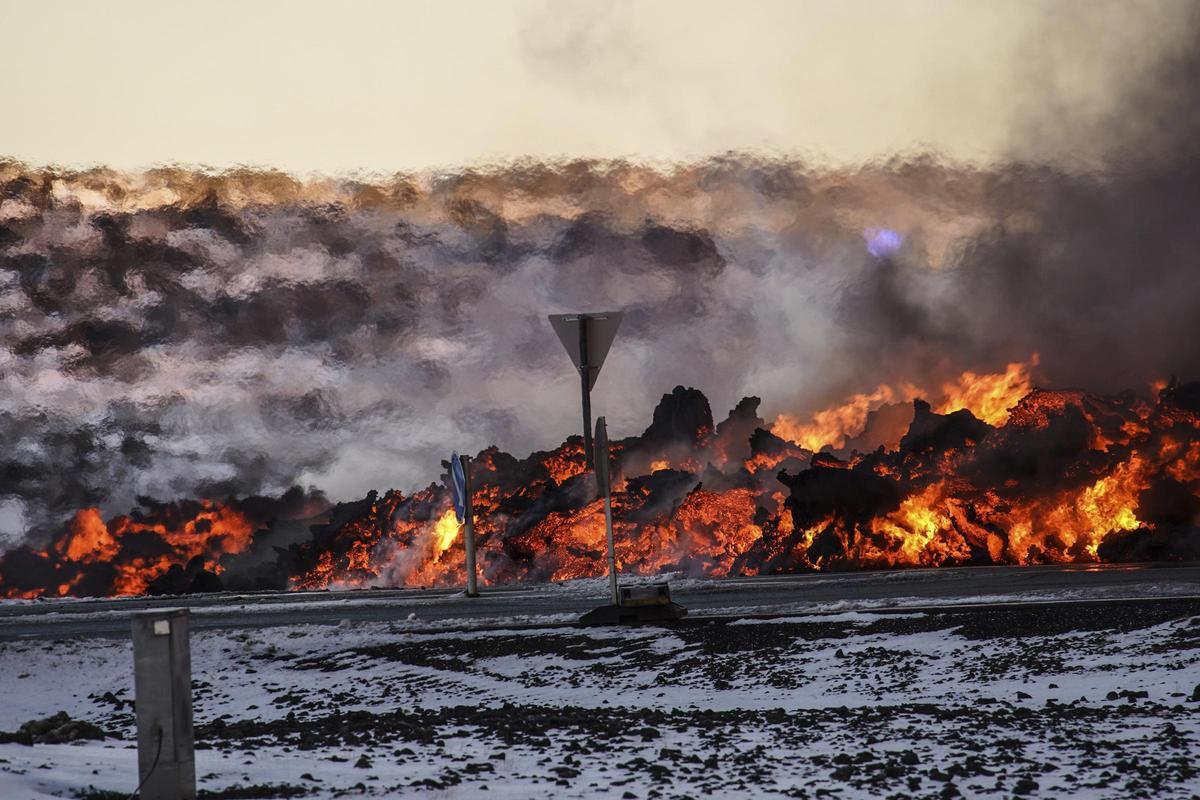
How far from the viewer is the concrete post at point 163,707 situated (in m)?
7.67

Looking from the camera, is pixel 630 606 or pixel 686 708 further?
pixel 630 606

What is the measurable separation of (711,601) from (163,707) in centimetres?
2132

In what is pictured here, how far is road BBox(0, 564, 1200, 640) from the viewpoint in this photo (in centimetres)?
2366

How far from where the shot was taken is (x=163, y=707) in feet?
25.2

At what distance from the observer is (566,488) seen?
210 ft

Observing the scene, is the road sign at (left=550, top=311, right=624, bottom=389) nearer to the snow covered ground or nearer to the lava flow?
the snow covered ground

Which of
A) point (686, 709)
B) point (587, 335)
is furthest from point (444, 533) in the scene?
point (686, 709)

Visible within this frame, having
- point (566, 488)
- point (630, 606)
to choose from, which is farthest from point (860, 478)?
point (630, 606)

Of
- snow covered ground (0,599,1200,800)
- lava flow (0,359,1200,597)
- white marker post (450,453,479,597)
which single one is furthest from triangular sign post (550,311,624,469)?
lava flow (0,359,1200,597)

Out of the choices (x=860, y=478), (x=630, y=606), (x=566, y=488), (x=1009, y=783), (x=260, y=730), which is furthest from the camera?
(x=566, y=488)

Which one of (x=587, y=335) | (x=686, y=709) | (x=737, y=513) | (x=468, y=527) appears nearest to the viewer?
(x=686, y=709)

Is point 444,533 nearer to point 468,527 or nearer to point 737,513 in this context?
point 737,513

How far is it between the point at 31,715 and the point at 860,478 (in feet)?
130

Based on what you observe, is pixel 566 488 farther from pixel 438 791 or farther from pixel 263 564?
pixel 438 791
